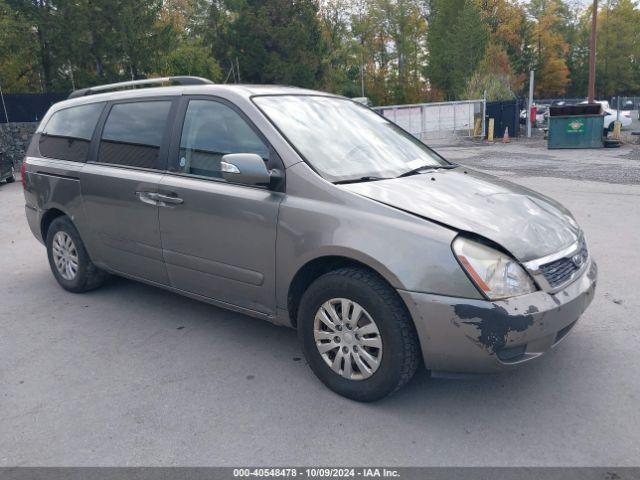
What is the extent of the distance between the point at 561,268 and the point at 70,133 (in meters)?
4.29

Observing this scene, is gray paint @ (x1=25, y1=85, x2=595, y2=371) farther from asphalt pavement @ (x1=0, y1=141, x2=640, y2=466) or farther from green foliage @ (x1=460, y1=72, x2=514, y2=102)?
green foliage @ (x1=460, y1=72, x2=514, y2=102)

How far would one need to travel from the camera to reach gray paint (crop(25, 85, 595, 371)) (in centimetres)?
288

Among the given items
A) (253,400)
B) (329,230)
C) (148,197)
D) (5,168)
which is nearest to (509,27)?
(5,168)

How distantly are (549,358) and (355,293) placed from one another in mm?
1558

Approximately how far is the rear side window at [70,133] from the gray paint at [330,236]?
232 mm

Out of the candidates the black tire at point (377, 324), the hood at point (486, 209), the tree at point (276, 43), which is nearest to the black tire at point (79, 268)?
the black tire at point (377, 324)

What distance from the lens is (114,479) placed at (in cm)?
266

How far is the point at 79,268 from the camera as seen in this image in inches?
202

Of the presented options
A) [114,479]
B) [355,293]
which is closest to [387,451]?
[355,293]

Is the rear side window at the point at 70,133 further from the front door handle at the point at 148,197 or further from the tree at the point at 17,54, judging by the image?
the tree at the point at 17,54

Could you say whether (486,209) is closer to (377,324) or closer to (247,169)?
(377,324)

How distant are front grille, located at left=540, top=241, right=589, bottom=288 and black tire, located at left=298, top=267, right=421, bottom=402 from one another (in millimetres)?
772

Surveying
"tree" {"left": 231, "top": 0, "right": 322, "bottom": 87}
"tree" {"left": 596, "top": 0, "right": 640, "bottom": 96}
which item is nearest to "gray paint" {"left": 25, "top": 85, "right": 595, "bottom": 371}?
"tree" {"left": 231, "top": 0, "right": 322, "bottom": 87}

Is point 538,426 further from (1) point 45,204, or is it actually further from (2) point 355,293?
(1) point 45,204
